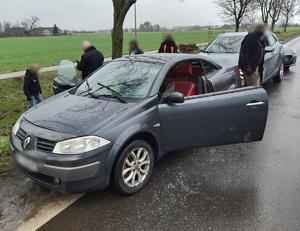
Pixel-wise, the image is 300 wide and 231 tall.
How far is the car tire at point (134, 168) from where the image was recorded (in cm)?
347

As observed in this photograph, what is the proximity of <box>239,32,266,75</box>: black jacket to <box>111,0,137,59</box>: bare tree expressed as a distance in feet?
11.6

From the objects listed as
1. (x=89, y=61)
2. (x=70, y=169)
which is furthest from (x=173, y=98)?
(x=89, y=61)

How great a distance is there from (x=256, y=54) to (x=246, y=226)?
4.26m

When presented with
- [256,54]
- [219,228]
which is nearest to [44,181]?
[219,228]

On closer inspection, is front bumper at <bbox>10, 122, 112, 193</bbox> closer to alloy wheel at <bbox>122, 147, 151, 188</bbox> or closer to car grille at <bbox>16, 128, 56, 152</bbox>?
car grille at <bbox>16, 128, 56, 152</bbox>

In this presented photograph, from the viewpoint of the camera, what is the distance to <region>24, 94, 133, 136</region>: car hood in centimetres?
334

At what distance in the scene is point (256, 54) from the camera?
6473mm

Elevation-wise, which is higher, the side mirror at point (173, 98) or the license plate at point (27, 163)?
the side mirror at point (173, 98)

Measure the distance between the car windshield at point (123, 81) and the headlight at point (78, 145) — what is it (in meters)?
0.83

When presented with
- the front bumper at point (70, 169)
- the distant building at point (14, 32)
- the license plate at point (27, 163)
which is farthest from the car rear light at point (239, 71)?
the distant building at point (14, 32)

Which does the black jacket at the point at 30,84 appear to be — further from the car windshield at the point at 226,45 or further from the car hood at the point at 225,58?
the car windshield at the point at 226,45

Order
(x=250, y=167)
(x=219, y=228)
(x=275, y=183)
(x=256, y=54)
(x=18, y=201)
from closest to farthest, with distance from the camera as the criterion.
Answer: (x=219, y=228)
(x=18, y=201)
(x=275, y=183)
(x=250, y=167)
(x=256, y=54)

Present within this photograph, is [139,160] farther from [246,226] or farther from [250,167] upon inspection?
[250,167]

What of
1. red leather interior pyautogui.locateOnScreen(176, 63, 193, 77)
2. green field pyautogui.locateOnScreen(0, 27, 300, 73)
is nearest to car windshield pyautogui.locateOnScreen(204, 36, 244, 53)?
green field pyautogui.locateOnScreen(0, 27, 300, 73)
